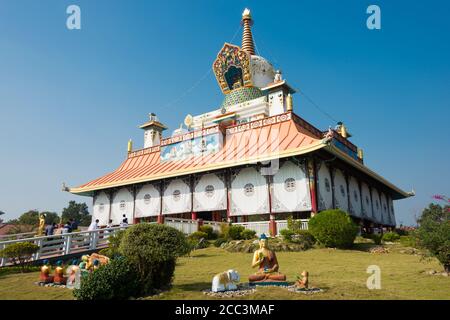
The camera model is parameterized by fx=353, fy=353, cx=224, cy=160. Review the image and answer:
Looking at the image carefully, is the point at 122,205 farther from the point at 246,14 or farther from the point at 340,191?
the point at 246,14

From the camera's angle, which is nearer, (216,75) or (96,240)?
(96,240)

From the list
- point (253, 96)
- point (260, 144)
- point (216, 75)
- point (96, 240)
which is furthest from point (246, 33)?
point (96, 240)

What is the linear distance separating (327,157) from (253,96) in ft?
41.7

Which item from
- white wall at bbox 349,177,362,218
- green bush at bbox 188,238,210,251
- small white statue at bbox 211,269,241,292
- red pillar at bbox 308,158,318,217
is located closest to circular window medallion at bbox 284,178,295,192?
red pillar at bbox 308,158,318,217

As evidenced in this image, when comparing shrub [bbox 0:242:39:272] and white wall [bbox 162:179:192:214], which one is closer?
shrub [bbox 0:242:39:272]

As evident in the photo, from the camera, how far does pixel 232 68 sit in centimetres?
3525

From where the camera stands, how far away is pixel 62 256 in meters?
15.0

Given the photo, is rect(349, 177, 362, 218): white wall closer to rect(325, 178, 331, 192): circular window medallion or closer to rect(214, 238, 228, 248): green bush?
rect(325, 178, 331, 192): circular window medallion

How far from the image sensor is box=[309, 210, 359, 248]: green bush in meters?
16.1

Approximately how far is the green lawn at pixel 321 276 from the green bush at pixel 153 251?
45 cm

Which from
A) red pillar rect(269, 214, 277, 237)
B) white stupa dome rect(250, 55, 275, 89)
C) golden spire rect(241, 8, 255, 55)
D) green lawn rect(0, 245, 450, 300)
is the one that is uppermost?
golden spire rect(241, 8, 255, 55)

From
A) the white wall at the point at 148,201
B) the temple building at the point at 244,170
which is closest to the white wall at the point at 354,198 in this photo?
the temple building at the point at 244,170

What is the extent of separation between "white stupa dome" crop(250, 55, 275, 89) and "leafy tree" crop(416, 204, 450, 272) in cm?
2606
